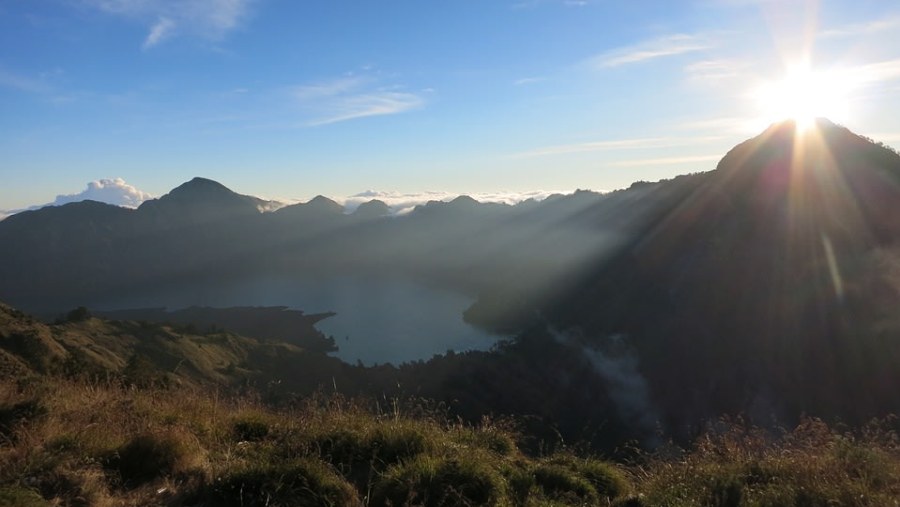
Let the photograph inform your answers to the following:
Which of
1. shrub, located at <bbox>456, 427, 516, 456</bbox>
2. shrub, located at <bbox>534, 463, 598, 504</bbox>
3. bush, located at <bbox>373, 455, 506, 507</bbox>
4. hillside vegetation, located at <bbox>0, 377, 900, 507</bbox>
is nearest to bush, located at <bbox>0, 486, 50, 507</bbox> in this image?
hillside vegetation, located at <bbox>0, 377, 900, 507</bbox>

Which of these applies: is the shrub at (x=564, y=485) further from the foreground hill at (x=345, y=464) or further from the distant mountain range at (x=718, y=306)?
the distant mountain range at (x=718, y=306)

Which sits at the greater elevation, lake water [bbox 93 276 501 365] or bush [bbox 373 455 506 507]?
bush [bbox 373 455 506 507]

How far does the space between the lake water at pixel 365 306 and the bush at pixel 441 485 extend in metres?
62.6

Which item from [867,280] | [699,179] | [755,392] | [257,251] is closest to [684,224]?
[699,179]

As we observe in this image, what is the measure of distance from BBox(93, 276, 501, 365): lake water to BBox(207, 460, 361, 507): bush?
62898 mm

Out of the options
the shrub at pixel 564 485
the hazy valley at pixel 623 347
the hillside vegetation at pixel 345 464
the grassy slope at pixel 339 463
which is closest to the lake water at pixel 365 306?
the hazy valley at pixel 623 347

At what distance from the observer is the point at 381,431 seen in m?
4.44

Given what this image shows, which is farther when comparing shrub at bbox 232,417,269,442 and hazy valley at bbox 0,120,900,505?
shrub at bbox 232,417,269,442

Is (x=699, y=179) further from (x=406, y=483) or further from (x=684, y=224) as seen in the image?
(x=406, y=483)

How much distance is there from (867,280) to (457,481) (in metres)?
48.0

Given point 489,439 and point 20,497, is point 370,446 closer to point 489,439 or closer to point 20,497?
point 489,439

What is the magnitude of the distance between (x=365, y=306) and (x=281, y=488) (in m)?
102

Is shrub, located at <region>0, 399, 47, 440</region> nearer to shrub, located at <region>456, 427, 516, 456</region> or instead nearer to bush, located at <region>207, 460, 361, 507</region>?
bush, located at <region>207, 460, 361, 507</region>

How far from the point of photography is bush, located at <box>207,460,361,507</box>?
345cm
